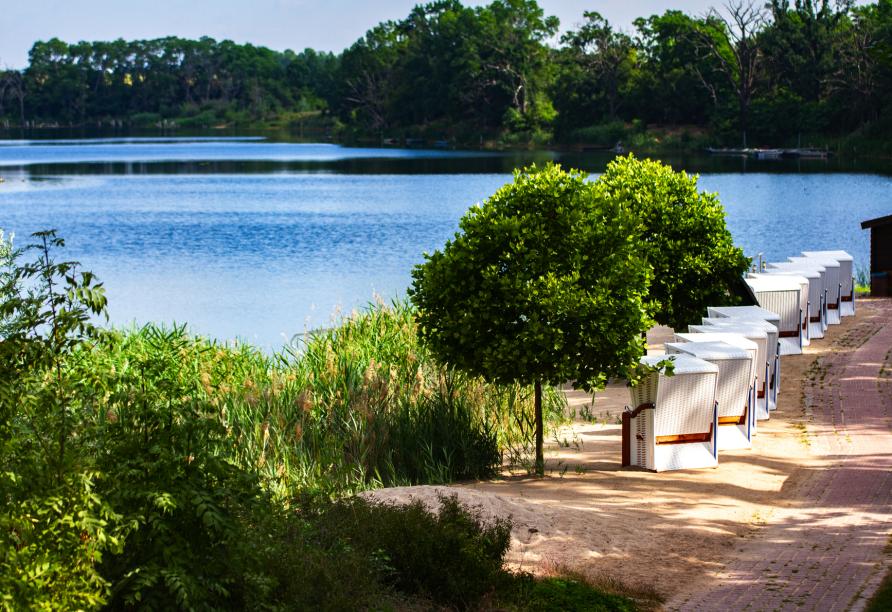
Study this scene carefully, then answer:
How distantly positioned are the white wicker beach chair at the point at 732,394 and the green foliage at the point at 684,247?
414cm

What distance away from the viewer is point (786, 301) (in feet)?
62.1

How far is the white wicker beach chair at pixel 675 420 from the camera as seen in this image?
12.9 metres

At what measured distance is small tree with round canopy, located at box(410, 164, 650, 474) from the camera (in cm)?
1250

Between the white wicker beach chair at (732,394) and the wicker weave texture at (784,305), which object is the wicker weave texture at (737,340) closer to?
the white wicker beach chair at (732,394)

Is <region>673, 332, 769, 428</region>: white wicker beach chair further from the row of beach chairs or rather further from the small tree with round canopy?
the small tree with round canopy

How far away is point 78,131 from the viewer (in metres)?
187

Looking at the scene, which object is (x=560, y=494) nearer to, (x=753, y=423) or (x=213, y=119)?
(x=753, y=423)

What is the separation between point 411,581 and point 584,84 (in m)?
102

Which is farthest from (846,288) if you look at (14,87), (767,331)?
(14,87)

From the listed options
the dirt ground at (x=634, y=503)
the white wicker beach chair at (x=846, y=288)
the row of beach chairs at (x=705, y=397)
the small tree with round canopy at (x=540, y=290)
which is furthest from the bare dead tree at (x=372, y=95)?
the small tree with round canopy at (x=540, y=290)

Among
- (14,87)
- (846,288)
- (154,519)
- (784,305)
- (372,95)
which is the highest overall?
(14,87)

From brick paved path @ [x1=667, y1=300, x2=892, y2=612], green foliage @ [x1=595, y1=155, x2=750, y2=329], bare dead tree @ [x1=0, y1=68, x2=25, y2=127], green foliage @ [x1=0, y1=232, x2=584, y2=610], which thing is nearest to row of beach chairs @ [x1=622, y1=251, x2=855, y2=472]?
brick paved path @ [x1=667, y1=300, x2=892, y2=612]

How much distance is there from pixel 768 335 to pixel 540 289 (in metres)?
4.79

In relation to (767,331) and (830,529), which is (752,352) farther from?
(830,529)
